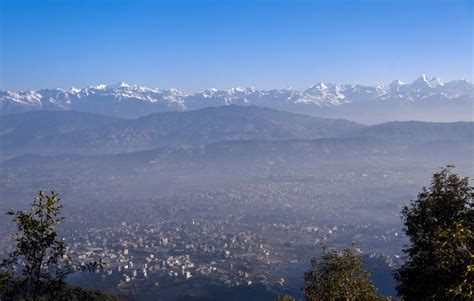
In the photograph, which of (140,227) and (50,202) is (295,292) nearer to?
(50,202)

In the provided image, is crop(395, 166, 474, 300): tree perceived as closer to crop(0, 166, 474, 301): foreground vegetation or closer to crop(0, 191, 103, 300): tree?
crop(0, 166, 474, 301): foreground vegetation

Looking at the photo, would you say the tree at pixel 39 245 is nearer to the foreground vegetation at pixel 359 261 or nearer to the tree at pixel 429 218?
the foreground vegetation at pixel 359 261

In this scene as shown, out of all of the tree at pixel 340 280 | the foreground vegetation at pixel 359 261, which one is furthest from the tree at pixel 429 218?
the tree at pixel 340 280

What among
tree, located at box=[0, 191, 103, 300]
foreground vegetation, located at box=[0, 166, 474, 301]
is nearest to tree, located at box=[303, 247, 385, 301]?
foreground vegetation, located at box=[0, 166, 474, 301]

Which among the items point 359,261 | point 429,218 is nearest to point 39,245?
point 359,261

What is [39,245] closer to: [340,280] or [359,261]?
[340,280]

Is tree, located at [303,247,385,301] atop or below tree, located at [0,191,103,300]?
below

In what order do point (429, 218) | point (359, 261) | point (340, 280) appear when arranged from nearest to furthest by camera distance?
point (340, 280)
point (359, 261)
point (429, 218)

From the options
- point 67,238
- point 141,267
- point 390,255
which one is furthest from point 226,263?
point 67,238

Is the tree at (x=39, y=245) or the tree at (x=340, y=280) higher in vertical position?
the tree at (x=39, y=245)
